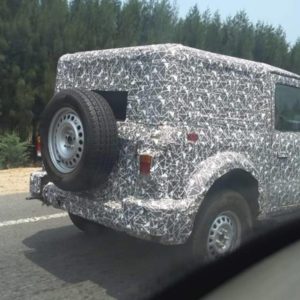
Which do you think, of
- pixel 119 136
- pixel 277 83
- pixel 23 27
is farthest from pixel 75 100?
pixel 23 27

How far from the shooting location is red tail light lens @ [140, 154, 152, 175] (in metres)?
4.77

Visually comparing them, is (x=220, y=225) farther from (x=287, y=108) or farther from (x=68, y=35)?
(x=68, y=35)

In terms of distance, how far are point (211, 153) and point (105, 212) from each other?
1.09 metres

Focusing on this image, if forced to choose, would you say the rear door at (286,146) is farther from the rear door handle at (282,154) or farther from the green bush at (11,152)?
the green bush at (11,152)

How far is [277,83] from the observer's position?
5.94m

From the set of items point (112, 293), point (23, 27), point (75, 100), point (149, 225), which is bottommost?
point (112, 293)

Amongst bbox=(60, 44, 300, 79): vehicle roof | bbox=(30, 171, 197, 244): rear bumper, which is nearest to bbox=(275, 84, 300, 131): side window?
bbox=(60, 44, 300, 79): vehicle roof

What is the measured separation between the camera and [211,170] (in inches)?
197

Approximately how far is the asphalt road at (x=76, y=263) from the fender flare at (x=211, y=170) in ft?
2.63

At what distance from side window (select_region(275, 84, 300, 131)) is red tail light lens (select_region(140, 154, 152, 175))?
5.81ft

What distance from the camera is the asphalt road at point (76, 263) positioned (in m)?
4.77

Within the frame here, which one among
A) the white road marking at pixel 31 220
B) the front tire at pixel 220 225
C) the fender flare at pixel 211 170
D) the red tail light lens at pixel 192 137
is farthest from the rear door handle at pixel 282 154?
the white road marking at pixel 31 220

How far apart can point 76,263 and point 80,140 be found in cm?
128

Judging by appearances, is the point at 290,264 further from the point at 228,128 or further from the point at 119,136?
the point at 119,136
